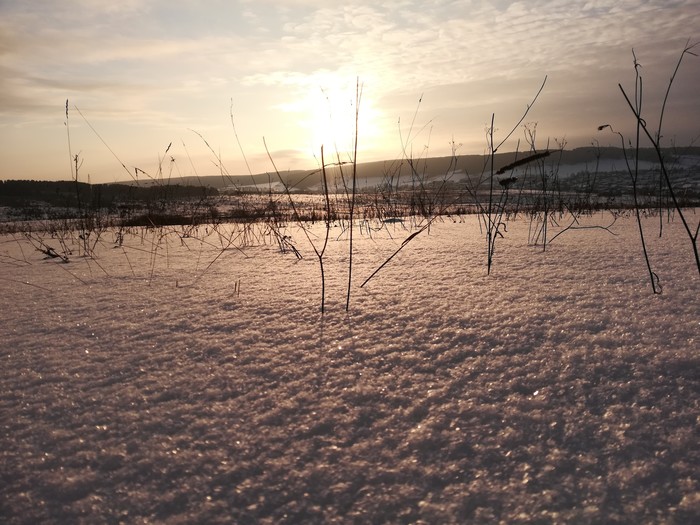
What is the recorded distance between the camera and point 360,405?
61cm

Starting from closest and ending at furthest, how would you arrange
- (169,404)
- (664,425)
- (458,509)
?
(458,509) < (664,425) < (169,404)

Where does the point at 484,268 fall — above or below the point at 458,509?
above

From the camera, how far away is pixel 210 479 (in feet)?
1.54

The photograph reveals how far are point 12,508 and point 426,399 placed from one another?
1.57 ft

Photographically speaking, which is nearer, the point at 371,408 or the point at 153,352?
the point at 371,408

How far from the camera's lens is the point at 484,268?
1.48m

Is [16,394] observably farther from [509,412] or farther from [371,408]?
[509,412]

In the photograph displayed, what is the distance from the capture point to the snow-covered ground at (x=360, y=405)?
1.43ft

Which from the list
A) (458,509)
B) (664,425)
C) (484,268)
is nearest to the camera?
(458,509)

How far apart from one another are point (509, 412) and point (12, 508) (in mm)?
560

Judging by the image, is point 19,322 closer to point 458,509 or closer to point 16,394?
point 16,394

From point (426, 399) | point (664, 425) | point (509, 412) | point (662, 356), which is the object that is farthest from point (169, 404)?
point (662, 356)

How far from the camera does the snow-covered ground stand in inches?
17.1

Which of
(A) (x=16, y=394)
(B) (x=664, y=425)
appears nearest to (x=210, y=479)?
(A) (x=16, y=394)
